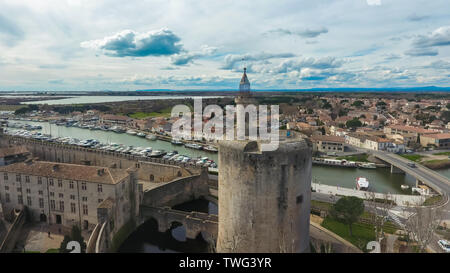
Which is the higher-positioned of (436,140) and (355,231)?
(436,140)

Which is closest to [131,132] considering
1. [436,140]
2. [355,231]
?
[355,231]

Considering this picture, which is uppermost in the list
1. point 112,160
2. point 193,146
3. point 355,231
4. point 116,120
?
point 116,120

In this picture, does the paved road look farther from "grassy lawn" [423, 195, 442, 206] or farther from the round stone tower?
the round stone tower

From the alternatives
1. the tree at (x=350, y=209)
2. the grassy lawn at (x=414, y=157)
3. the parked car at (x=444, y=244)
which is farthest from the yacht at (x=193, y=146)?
the parked car at (x=444, y=244)

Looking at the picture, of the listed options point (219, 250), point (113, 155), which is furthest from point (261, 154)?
point (113, 155)

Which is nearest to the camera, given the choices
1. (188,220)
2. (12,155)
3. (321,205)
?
(188,220)

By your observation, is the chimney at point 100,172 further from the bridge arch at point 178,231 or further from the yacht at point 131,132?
the yacht at point 131,132

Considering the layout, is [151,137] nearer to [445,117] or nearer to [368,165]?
[368,165]
